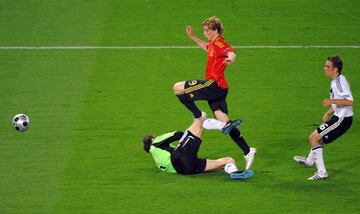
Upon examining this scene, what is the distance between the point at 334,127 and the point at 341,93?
1.94 feet

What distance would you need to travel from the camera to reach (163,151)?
14.3m

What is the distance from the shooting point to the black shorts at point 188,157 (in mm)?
14086

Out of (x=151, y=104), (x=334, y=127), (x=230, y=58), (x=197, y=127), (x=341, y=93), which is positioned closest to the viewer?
(x=341, y=93)

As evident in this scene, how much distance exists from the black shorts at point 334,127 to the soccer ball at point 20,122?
5.32 metres

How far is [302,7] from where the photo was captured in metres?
23.2

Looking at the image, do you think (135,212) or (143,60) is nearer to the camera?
(135,212)

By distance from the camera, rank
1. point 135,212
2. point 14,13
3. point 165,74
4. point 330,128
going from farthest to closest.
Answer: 1. point 14,13
2. point 165,74
3. point 330,128
4. point 135,212

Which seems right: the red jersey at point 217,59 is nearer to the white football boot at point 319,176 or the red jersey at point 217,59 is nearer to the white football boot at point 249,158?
the white football boot at point 249,158

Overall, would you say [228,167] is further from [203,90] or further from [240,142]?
[203,90]

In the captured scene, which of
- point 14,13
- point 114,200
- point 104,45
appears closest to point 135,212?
point 114,200

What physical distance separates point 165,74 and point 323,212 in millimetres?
7273

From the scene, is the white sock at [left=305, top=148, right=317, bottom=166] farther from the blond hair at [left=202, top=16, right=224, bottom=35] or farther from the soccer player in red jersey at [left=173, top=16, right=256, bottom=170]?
the blond hair at [left=202, top=16, right=224, bottom=35]

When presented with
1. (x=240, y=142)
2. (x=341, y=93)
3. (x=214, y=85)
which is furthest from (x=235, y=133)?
(x=341, y=93)

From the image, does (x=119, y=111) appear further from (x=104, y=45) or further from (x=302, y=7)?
(x=302, y=7)
